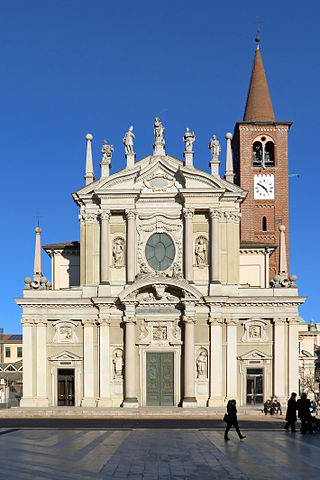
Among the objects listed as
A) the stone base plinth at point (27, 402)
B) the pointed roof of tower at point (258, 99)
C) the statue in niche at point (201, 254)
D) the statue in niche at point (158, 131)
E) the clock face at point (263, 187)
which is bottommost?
the stone base plinth at point (27, 402)

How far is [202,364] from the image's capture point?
126 ft

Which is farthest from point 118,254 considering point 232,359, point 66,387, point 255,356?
point 255,356

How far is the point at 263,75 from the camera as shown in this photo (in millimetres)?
55875

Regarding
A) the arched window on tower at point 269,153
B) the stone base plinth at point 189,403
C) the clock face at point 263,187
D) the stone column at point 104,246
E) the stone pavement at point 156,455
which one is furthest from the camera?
the arched window on tower at point 269,153

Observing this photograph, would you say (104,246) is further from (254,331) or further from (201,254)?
(254,331)

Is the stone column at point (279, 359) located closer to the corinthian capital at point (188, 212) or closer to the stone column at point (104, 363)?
the corinthian capital at point (188, 212)

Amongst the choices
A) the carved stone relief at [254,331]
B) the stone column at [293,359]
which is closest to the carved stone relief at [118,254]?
the carved stone relief at [254,331]

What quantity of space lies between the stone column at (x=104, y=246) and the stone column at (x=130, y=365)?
282 cm

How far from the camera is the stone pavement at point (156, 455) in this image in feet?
46.2

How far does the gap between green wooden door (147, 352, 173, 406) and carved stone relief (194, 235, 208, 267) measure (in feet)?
17.7

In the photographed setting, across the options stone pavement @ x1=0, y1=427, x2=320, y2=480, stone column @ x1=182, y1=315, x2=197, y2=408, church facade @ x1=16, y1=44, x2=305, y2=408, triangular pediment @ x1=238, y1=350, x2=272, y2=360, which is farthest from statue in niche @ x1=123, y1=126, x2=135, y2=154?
stone pavement @ x1=0, y1=427, x2=320, y2=480

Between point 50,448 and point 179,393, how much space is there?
20.7 m

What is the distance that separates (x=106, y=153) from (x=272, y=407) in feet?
56.0

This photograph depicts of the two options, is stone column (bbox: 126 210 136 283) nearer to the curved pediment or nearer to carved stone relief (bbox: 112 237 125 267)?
carved stone relief (bbox: 112 237 125 267)
